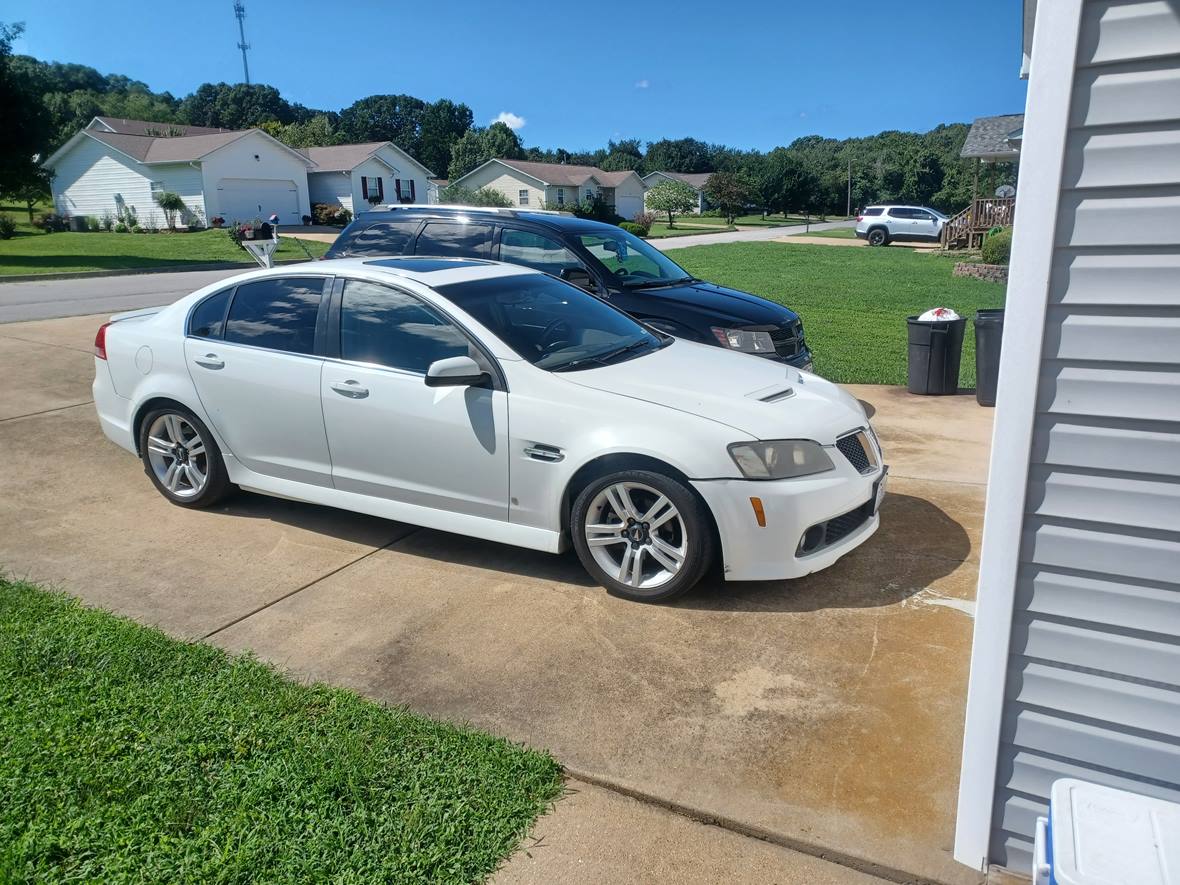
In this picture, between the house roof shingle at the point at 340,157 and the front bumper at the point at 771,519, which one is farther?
the house roof shingle at the point at 340,157

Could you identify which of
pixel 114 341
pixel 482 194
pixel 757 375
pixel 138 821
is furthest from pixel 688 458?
pixel 482 194

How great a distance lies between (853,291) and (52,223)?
1703 inches

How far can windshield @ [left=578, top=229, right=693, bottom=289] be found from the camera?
798 centimetres

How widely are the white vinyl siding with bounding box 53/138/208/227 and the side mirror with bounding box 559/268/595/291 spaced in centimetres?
4358

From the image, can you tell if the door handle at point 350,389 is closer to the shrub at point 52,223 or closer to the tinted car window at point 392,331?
the tinted car window at point 392,331

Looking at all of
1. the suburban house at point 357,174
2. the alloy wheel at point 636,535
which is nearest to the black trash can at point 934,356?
the alloy wheel at point 636,535

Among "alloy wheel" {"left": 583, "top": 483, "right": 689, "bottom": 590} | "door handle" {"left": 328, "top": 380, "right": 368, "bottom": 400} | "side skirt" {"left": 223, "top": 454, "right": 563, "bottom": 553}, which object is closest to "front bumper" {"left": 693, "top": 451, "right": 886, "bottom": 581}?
"alloy wheel" {"left": 583, "top": 483, "right": 689, "bottom": 590}

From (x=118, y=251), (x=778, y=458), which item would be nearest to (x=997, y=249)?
(x=778, y=458)

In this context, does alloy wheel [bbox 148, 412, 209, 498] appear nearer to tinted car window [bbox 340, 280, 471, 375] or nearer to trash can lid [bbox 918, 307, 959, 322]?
tinted car window [bbox 340, 280, 471, 375]

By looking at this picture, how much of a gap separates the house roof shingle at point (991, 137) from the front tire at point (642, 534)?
31375 millimetres

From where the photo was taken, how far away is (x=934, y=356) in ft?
29.6

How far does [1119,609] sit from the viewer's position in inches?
97.3

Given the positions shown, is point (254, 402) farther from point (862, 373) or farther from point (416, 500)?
point (862, 373)

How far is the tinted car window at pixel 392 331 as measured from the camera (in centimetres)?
502
